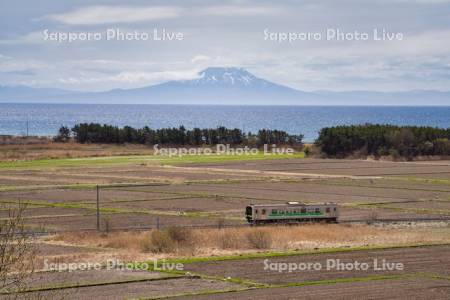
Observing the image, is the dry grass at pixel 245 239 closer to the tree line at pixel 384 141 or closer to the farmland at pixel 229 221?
the farmland at pixel 229 221

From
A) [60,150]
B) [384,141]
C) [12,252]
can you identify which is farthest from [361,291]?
[60,150]

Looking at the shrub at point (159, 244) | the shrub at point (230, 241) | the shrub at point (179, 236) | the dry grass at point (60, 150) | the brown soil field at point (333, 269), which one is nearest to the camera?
the brown soil field at point (333, 269)

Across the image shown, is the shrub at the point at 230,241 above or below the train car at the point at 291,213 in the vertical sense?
below

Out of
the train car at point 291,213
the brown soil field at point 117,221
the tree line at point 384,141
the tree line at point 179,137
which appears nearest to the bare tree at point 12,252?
the brown soil field at point 117,221

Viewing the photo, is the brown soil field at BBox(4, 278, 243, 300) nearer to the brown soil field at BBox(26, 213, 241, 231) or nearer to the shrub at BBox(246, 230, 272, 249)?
the shrub at BBox(246, 230, 272, 249)

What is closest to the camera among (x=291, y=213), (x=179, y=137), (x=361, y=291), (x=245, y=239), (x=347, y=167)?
(x=361, y=291)

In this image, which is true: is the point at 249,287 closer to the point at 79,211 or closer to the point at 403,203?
the point at 79,211

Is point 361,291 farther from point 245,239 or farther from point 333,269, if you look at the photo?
point 245,239
